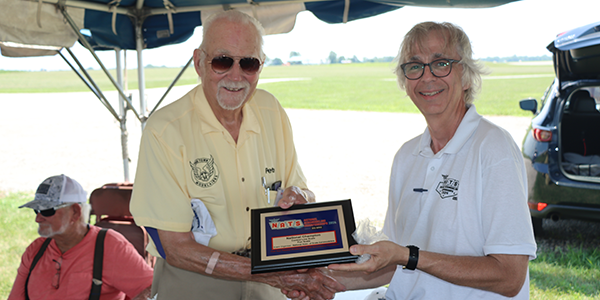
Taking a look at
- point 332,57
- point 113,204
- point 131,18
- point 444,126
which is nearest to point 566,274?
point 444,126

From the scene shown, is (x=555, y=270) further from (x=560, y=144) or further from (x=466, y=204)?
(x=466, y=204)

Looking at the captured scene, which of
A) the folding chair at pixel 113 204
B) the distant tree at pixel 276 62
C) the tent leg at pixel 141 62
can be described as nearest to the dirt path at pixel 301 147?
the tent leg at pixel 141 62

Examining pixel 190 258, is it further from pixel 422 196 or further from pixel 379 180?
pixel 379 180

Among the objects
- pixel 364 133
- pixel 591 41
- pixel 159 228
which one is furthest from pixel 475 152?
pixel 364 133

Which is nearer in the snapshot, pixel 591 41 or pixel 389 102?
pixel 591 41

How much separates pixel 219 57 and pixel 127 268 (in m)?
1.84

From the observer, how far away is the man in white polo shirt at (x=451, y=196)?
174 cm

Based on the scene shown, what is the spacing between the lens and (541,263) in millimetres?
5188

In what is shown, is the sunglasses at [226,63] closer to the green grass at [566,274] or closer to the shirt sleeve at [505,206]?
the shirt sleeve at [505,206]

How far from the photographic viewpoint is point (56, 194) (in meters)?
3.31

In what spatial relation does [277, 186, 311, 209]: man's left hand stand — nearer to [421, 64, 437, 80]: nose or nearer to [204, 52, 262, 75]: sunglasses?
[204, 52, 262, 75]: sunglasses

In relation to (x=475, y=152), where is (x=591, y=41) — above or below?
above

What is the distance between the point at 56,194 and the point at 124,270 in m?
0.76

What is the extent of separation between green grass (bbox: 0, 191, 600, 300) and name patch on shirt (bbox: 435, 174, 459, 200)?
324cm
